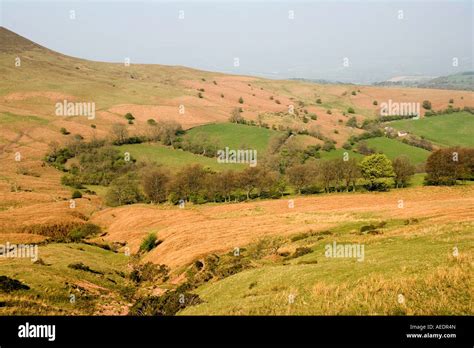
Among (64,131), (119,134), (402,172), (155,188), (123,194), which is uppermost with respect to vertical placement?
(64,131)

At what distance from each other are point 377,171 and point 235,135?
86280 millimetres

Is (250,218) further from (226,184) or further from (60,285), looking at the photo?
(60,285)

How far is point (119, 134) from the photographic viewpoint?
17525cm

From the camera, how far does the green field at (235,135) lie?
17509 cm

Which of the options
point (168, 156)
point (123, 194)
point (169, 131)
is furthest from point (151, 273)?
point (169, 131)

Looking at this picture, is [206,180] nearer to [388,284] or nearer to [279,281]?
[279,281]

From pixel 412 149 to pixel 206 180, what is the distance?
95.2m

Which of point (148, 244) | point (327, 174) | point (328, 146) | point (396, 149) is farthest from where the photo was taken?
point (328, 146)

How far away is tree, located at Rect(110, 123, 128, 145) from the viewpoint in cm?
17338

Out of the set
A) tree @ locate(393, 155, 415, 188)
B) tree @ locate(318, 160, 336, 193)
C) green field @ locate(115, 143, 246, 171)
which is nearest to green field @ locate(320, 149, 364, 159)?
green field @ locate(115, 143, 246, 171)

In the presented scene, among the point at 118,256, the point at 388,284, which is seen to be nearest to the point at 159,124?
the point at 118,256

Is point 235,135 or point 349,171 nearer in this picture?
point 349,171
